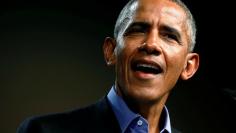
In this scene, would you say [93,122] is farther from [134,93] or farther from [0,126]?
[0,126]

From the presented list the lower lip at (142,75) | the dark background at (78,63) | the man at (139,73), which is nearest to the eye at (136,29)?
the man at (139,73)

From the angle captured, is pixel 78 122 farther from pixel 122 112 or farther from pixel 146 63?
pixel 146 63

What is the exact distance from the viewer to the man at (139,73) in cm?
105

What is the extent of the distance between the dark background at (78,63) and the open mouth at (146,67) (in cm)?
83

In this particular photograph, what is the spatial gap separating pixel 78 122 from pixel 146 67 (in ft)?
0.68

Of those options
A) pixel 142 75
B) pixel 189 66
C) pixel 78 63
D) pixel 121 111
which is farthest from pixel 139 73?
pixel 78 63

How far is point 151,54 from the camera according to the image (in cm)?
106

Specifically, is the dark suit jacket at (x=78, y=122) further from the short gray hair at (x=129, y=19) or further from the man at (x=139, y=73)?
the short gray hair at (x=129, y=19)

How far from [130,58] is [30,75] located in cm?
84

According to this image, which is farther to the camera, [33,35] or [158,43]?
[33,35]

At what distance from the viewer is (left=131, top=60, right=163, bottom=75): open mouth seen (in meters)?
1.06

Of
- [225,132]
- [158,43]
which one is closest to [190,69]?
[158,43]

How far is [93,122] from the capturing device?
42.6 inches

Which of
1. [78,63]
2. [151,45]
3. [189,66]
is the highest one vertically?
[151,45]
